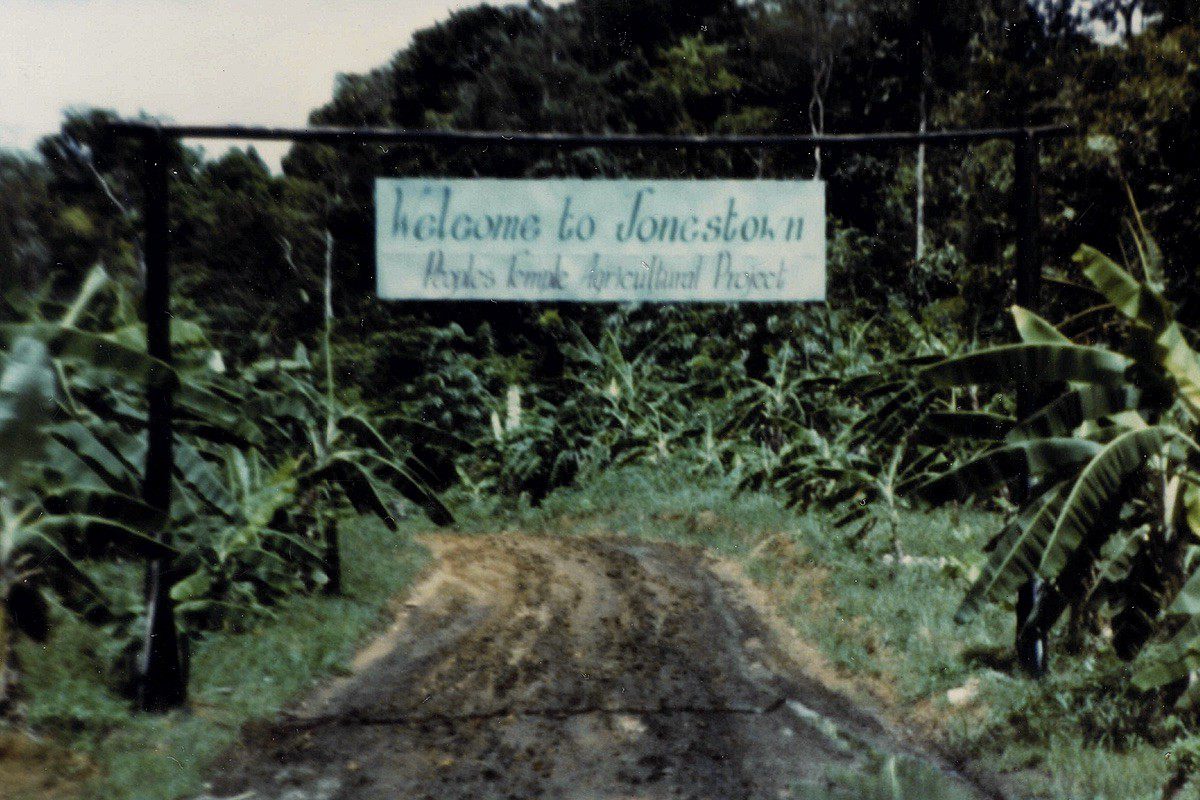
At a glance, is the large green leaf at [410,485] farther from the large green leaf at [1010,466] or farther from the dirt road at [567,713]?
the large green leaf at [1010,466]

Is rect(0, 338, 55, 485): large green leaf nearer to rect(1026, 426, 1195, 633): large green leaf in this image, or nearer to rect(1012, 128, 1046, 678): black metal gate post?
rect(1026, 426, 1195, 633): large green leaf

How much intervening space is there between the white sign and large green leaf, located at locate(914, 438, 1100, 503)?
145 centimetres

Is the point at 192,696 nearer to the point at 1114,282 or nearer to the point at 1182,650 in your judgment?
the point at 1182,650

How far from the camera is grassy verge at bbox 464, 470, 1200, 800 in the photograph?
20.0ft

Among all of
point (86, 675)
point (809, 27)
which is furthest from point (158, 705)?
point (809, 27)

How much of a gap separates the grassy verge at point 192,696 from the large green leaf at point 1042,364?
4261mm

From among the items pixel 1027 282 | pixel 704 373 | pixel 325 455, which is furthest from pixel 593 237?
pixel 704 373

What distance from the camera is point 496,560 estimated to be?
1411 centimetres

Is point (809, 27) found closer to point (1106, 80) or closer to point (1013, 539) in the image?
point (1106, 80)

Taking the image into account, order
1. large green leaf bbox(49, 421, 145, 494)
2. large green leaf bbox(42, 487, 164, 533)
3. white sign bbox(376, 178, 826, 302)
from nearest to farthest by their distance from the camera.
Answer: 1. large green leaf bbox(42, 487, 164, 533)
2. large green leaf bbox(49, 421, 145, 494)
3. white sign bbox(376, 178, 826, 302)

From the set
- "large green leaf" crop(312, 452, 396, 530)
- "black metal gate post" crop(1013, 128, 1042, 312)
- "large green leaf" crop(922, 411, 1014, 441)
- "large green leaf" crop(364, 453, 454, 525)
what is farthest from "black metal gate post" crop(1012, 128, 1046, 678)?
"large green leaf" crop(312, 452, 396, 530)

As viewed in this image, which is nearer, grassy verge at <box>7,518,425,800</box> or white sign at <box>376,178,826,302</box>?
grassy verge at <box>7,518,425,800</box>

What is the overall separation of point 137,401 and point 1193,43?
9.89 meters

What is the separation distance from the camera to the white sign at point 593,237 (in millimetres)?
7020
